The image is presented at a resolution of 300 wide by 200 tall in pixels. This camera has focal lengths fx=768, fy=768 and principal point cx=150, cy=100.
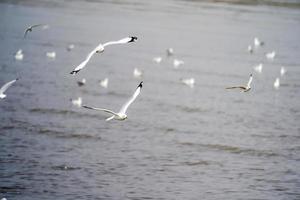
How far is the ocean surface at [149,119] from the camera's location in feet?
59.6

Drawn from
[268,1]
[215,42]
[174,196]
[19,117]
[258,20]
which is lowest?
[174,196]

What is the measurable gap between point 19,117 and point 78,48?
1549 centimetres

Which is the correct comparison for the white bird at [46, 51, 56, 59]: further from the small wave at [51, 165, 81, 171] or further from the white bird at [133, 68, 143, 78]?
the small wave at [51, 165, 81, 171]

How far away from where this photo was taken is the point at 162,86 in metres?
30.4

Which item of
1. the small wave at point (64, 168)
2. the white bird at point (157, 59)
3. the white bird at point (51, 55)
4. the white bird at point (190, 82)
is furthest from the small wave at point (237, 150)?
the white bird at point (51, 55)

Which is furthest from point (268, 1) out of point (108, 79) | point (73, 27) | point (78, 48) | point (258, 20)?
point (108, 79)

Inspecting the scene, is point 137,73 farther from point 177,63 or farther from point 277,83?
point 277,83

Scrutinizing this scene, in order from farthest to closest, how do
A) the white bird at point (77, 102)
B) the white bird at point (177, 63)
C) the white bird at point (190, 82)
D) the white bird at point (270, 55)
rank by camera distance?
the white bird at point (270, 55)
the white bird at point (177, 63)
the white bird at point (190, 82)
the white bird at point (77, 102)

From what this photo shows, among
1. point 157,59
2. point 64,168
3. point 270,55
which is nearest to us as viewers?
point 64,168

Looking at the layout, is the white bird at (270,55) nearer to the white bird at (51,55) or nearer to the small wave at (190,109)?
the white bird at (51,55)

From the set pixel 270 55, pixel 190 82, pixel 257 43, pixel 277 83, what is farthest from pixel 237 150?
pixel 257 43

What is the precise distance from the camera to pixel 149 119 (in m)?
24.8

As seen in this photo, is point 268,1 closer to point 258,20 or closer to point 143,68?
point 258,20

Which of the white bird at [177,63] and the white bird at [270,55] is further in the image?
the white bird at [270,55]
